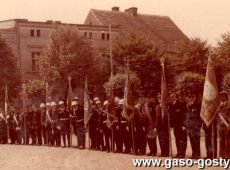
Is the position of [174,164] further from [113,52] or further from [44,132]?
[113,52]

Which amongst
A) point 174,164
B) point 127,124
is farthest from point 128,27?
point 174,164

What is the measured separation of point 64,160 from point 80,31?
3605cm

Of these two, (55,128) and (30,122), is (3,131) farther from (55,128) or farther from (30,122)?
(55,128)

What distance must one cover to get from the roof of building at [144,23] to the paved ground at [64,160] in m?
37.6

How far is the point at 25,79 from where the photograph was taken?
167 feet

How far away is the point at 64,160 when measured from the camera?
15781mm

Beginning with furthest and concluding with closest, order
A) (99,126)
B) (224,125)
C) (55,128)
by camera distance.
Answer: (55,128) < (99,126) < (224,125)

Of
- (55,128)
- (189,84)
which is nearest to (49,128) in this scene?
(55,128)

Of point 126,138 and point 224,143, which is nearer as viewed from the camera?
point 224,143

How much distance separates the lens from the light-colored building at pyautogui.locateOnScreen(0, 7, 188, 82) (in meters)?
50.2

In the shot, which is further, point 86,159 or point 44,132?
point 44,132

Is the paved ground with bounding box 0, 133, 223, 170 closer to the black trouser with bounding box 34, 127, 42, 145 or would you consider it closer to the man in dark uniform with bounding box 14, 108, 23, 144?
the black trouser with bounding box 34, 127, 42, 145

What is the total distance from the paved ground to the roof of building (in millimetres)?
37632

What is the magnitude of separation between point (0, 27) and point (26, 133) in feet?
102
